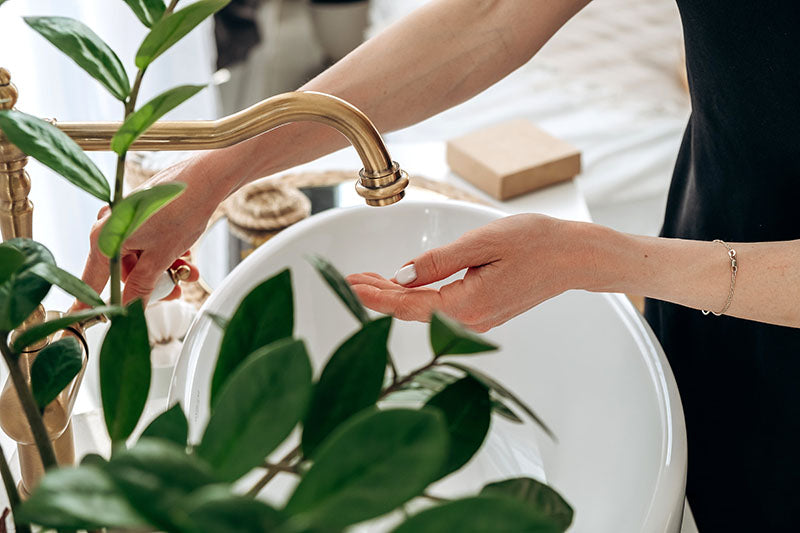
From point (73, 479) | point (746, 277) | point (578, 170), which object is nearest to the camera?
point (73, 479)

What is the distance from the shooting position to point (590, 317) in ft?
2.46

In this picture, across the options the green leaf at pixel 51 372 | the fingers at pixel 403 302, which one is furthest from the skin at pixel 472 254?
the green leaf at pixel 51 372

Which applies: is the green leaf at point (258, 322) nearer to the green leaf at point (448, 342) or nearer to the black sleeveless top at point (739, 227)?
the green leaf at point (448, 342)

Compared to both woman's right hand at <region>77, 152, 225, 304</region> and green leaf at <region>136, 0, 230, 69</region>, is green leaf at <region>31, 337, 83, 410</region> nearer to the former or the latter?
green leaf at <region>136, 0, 230, 69</region>

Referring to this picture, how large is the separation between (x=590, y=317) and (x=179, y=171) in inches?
14.3

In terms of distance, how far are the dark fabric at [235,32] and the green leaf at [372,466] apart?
213 cm

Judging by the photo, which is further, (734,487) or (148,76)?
(148,76)

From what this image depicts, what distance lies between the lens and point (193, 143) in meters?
0.40

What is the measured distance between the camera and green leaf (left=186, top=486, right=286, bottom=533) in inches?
6.7

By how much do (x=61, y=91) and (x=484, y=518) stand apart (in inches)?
33.1

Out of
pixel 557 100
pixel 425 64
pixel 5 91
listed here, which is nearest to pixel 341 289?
pixel 5 91

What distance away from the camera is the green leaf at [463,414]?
0.86 ft

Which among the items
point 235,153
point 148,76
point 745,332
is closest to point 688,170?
point 745,332

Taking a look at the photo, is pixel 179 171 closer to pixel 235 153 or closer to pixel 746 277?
pixel 235 153
